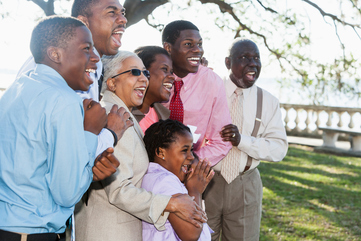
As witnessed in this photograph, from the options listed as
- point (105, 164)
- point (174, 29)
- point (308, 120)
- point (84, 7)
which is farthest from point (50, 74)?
point (308, 120)

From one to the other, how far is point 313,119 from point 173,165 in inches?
484

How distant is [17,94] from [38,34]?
0.32 m

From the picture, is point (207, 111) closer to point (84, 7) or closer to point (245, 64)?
point (245, 64)

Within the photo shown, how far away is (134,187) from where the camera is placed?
2195 millimetres

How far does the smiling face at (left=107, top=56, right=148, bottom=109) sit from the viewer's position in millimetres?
2527

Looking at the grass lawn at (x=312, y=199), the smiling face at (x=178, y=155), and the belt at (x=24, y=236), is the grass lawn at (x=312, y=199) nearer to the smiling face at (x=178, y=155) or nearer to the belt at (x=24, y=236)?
the smiling face at (x=178, y=155)

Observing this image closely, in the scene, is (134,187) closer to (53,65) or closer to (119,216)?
(119,216)

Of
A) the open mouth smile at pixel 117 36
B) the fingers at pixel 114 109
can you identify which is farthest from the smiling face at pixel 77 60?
the open mouth smile at pixel 117 36

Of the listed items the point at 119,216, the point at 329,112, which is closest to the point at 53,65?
the point at 119,216

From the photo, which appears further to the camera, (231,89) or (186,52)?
(231,89)

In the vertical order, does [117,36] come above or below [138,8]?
below

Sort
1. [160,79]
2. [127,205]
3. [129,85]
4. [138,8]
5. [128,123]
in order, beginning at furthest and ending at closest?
[138,8]
[160,79]
[129,85]
[128,123]
[127,205]

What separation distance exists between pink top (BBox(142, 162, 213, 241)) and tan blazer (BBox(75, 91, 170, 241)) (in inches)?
2.1

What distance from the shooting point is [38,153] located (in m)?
1.69
